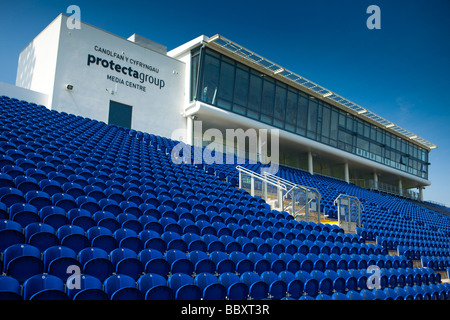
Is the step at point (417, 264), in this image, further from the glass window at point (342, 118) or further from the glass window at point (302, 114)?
the glass window at point (342, 118)

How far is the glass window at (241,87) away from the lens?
18.7 m

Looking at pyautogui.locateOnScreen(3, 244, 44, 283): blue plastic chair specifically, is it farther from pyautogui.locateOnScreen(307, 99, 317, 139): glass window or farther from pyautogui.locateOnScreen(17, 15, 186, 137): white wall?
pyautogui.locateOnScreen(307, 99, 317, 139): glass window

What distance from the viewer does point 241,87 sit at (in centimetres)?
1894

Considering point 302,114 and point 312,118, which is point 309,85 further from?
point 312,118

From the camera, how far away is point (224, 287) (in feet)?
15.0

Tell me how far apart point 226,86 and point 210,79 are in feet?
3.42

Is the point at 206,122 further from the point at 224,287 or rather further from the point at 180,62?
the point at 224,287

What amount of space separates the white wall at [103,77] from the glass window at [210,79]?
1346 mm

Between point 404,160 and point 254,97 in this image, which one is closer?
point 254,97

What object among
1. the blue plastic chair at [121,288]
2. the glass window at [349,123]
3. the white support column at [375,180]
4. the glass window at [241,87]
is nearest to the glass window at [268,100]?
the glass window at [241,87]

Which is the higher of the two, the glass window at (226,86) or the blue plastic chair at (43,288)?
the glass window at (226,86)

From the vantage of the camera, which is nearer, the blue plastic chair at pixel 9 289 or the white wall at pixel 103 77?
the blue plastic chair at pixel 9 289

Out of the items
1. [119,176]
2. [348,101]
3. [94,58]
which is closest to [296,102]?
[348,101]

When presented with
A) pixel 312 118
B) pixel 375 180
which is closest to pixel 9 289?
pixel 312 118
